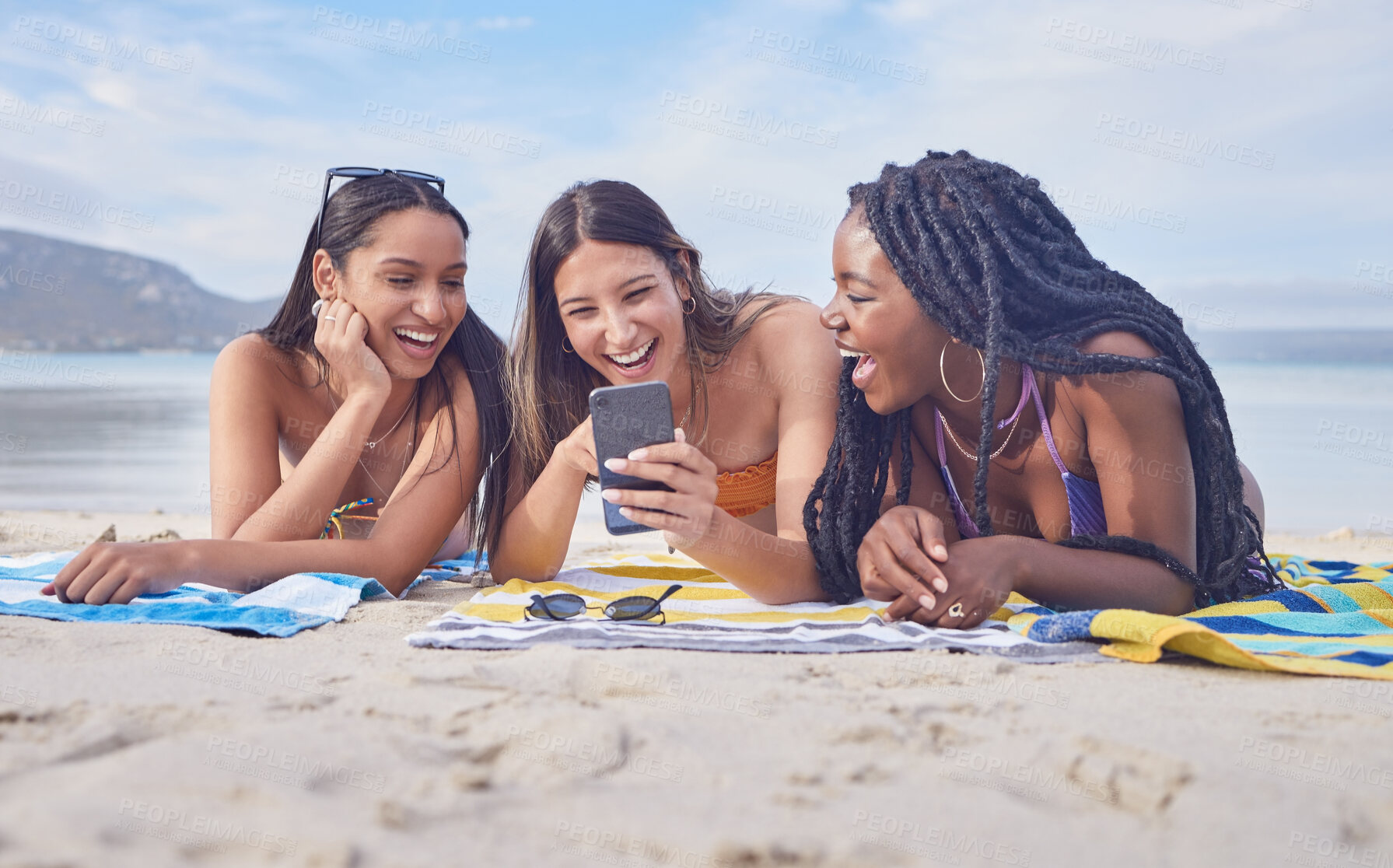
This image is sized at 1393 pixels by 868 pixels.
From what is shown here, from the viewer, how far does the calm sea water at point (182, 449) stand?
7.88 metres

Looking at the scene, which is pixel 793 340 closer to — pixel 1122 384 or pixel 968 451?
pixel 968 451

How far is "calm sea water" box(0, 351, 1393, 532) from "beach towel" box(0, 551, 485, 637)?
5.25 m

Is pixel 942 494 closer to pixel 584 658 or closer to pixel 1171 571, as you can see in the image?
pixel 1171 571

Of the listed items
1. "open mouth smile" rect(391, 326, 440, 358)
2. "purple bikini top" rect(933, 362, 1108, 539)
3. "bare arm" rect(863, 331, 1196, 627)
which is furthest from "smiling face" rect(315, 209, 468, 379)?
"purple bikini top" rect(933, 362, 1108, 539)

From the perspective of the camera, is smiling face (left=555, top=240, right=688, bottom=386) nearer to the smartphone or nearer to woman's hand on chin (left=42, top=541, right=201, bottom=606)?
the smartphone

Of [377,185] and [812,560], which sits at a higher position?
[377,185]

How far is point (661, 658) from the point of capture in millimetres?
2363

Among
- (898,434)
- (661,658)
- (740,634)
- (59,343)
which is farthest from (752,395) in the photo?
(59,343)

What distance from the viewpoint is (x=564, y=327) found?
3.69m

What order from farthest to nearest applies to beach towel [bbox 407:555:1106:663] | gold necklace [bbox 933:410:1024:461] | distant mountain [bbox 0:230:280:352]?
distant mountain [bbox 0:230:280:352], gold necklace [bbox 933:410:1024:461], beach towel [bbox 407:555:1106:663]

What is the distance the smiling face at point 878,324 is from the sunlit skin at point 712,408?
0.41 m

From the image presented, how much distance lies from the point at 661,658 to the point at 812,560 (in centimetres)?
97

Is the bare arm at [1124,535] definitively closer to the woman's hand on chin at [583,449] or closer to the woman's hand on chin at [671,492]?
the woman's hand on chin at [671,492]

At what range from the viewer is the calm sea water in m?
7.88
